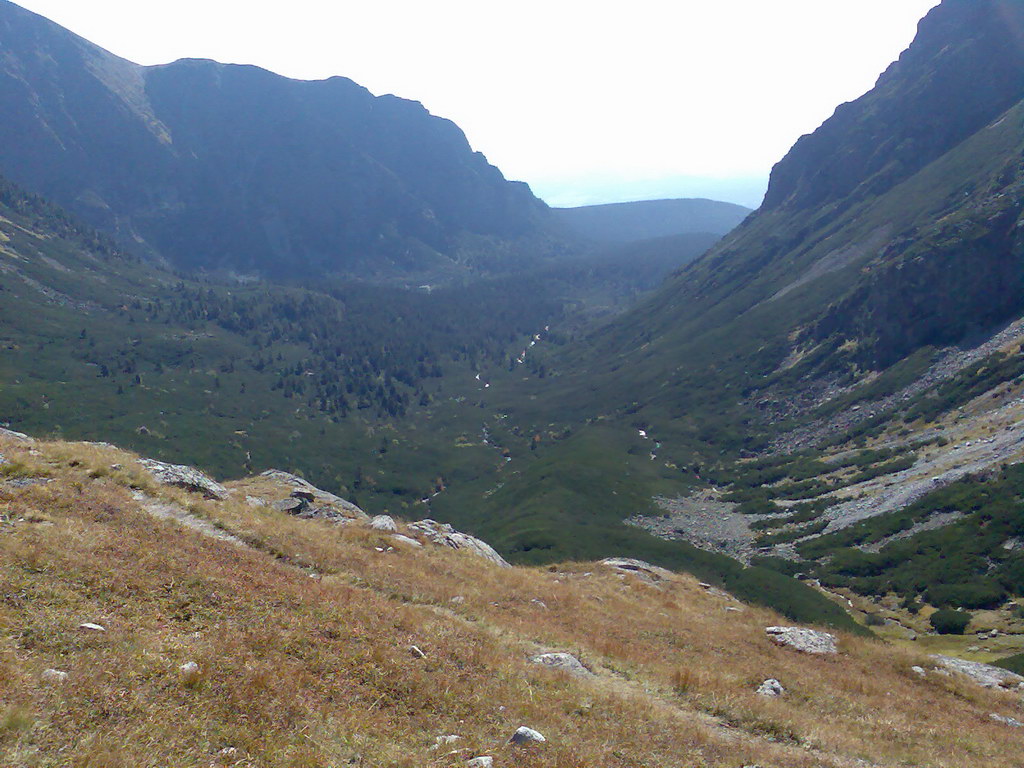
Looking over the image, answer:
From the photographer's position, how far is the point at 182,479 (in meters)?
26.9

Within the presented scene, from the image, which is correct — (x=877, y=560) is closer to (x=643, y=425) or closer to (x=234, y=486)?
(x=234, y=486)

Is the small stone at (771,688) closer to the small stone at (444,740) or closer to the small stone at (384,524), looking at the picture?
the small stone at (444,740)

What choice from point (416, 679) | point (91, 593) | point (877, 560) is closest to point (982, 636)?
point (877, 560)

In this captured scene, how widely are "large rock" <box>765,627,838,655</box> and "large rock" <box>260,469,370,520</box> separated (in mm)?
21767

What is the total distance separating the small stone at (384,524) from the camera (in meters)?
30.6

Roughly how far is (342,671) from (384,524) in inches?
783

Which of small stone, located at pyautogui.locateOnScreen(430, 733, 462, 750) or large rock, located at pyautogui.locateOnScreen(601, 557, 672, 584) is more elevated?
small stone, located at pyautogui.locateOnScreen(430, 733, 462, 750)

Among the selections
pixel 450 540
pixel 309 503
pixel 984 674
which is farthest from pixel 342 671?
pixel 984 674

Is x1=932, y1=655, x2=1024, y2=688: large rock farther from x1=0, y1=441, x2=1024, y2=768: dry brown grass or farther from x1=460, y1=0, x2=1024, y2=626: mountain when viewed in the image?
x1=460, y1=0, x2=1024, y2=626: mountain

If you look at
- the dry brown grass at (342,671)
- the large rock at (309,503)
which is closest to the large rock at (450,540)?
the large rock at (309,503)

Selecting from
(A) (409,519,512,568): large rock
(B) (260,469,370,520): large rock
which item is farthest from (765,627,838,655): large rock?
(B) (260,469,370,520): large rock

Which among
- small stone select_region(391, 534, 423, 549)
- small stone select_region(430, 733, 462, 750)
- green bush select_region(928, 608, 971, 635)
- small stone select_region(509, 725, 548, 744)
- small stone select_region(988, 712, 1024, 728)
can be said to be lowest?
green bush select_region(928, 608, 971, 635)

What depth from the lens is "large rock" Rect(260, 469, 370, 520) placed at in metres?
31.5

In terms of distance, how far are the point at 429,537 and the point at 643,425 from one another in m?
156
